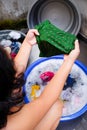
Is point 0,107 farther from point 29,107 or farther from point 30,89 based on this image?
point 30,89

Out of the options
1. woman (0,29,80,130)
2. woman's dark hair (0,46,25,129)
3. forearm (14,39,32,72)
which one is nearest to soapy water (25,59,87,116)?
woman (0,29,80,130)

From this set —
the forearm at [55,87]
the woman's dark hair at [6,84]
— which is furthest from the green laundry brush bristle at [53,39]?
Answer: the woman's dark hair at [6,84]

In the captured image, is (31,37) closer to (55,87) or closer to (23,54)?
(23,54)

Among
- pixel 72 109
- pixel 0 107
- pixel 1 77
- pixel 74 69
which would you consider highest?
pixel 1 77

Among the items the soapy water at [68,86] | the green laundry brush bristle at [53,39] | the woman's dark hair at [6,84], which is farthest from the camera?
the soapy water at [68,86]

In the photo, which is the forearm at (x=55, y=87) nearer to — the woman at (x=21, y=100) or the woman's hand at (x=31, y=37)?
the woman at (x=21, y=100)

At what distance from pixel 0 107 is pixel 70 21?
140cm

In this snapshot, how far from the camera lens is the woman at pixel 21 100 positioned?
1.19 meters

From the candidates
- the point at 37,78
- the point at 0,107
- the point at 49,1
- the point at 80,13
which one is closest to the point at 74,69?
the point at 37,78

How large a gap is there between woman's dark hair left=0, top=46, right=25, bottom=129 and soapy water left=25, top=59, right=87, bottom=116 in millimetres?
642

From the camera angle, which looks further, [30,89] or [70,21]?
[70,21]

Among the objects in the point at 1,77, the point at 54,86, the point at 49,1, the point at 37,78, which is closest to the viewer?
the point at 1,77

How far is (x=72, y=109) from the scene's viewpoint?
1874 millimetres

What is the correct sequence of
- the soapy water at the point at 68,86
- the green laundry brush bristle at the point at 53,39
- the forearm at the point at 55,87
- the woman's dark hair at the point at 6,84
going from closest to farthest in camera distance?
the woman's dark hair at the point at 6,84, the forearm at the point at 55,87, the green laundry brush bristle at the point at 53,39, the soapy water at the point at 68,86
